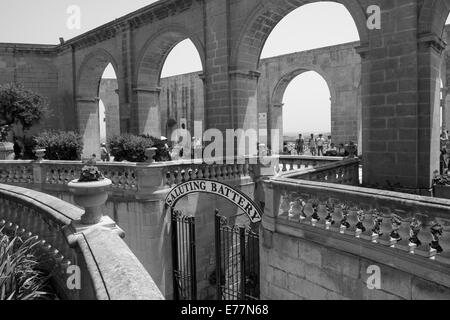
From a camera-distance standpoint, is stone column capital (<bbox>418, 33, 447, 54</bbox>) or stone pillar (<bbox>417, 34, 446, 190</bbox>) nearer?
stone column capital (<bbox>418, 33, 447, 54</bbox>)

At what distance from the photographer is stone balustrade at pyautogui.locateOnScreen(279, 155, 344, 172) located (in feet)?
34.8

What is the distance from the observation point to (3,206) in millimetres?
5270

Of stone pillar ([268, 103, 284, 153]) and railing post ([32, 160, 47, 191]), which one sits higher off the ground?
stone pillar ([268, 103, 284, 153])

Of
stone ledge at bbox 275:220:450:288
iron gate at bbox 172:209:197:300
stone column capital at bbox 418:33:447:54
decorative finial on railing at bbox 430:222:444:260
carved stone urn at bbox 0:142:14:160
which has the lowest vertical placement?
iron gate at bbox 172:209:197:300

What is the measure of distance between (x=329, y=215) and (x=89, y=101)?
60.9 feet

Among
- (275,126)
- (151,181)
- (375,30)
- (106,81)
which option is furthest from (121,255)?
(106,81)

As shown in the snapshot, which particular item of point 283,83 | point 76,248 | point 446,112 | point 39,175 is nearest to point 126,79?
point 39,175

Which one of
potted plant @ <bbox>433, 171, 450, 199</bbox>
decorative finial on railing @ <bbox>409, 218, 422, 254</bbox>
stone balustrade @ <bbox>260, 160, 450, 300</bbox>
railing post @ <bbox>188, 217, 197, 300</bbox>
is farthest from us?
railing post @ <bbox>188, 217, 197, 300</bbox>

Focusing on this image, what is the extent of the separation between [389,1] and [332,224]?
6.04 metres

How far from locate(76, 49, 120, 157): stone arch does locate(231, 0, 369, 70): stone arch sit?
976cm

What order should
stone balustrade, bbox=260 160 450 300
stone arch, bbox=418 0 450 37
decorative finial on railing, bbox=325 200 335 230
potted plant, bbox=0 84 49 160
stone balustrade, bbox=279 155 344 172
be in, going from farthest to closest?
potted plant, bbox=0 84 49 160 < stone balustrade, bbox=279 155 344 172 < stone arch, bbox=418 0 450 37 < decorative finial on railing, bbox=325 200 335 230 < stone balustrade, bbox=260 160 450 300

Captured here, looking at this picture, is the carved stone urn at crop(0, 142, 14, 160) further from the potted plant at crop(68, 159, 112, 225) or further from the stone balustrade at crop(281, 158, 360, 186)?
the potted plant at crop(68, 159, 112, 225)

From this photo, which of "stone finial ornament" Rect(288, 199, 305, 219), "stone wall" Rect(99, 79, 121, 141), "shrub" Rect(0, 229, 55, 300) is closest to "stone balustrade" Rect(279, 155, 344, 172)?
"stone finial ornament" Rect(288, 199, 305, 219)

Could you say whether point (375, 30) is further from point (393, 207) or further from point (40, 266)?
point (40, 266)
